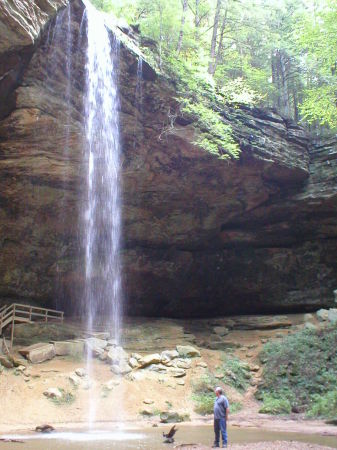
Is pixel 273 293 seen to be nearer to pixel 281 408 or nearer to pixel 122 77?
pixel 281 408

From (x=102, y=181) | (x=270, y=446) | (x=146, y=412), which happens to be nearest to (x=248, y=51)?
(x=102, y=181)

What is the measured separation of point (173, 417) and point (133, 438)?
315 centimetres

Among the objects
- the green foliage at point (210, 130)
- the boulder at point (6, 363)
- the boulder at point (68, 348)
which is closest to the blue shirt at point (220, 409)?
the boulder at point (6, 363)

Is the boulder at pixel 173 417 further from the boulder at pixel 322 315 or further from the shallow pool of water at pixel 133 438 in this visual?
the boulder at pixel 322 315

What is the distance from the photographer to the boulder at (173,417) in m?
11.1

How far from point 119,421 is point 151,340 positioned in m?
6.31

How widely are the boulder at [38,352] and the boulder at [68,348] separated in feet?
0.73

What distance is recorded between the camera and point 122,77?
1434 centimetres

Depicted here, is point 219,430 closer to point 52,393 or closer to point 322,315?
point 52,393

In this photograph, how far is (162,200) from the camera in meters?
18.1

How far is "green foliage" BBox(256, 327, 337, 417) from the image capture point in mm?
12430

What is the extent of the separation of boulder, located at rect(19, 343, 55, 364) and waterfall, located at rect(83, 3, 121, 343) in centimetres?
318

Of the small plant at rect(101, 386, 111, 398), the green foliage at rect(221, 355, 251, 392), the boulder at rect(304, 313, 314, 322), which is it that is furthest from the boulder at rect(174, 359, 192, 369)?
the boulder at rect(304, 313, 314, 322)

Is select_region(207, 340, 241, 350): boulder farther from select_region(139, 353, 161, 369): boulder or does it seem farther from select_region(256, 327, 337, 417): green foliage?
select_region(139, 353, 161, 369): boulder
